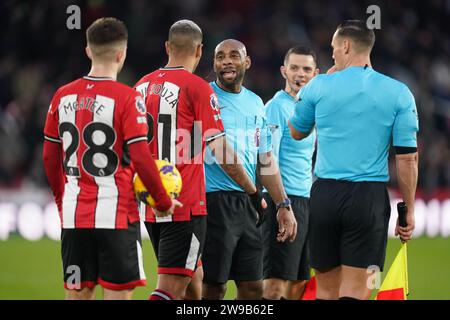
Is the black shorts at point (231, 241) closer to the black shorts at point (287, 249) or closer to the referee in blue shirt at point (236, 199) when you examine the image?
the referee in blue shirt at point (236, 199)

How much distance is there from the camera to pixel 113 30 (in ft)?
20.2

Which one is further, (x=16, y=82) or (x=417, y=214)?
(x=16, y=82)

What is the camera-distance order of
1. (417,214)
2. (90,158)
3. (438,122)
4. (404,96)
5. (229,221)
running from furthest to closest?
(438,122) < (417,214) < (229,221) < (404,96) < (90,158)

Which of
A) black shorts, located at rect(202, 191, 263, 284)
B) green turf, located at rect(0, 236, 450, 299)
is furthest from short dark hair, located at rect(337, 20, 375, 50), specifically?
green turf, located at rect(0, 236, 450, 299)

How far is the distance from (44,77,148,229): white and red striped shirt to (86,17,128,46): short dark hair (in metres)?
0.24

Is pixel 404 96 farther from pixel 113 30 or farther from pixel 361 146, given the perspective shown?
pixel 113 30

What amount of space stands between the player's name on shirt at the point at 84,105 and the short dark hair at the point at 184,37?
1154 millimetres

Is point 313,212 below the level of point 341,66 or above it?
below

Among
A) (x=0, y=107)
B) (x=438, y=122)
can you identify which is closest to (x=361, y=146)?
(x=0, y=107)

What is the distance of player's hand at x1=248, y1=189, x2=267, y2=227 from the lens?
287 inches

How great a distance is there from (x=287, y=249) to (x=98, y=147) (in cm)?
292

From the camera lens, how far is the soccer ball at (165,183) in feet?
20.2

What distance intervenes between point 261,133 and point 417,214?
10167 mm

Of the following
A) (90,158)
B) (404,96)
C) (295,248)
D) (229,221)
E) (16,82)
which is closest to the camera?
(90,158)
